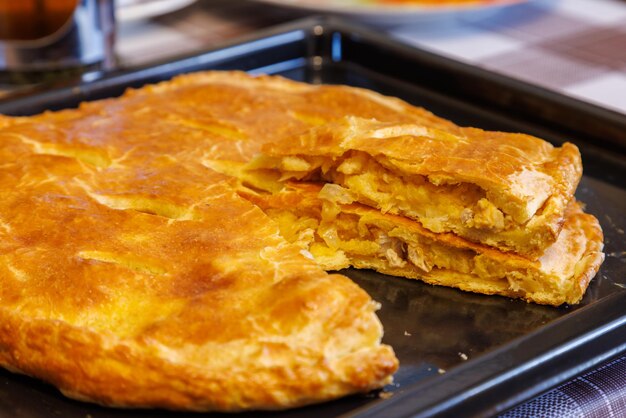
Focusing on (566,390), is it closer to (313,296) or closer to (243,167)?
(313,296)

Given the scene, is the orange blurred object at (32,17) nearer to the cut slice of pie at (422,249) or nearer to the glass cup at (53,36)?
the glass cup at (53,36)

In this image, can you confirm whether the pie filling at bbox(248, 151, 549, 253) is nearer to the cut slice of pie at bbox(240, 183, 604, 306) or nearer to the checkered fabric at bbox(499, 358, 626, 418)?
the cut slice of pie at bbox(240, 183, 604, 306)

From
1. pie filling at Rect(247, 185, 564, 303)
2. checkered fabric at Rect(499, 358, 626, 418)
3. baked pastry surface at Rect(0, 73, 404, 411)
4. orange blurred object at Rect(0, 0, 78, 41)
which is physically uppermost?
orange blurred object at Rect(0, 0, 78, 41)

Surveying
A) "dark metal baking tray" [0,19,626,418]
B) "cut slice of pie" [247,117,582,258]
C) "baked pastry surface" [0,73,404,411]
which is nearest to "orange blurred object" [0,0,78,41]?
"dark metal baking tray" [0,19,626,418]

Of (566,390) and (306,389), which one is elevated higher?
(306,389)

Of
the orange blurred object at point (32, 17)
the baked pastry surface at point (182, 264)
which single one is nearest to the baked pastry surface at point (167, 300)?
the baked pastry surface at point (182, 264)

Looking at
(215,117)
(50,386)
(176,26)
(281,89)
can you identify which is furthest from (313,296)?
(176,26)
